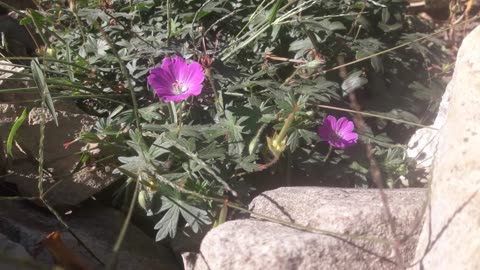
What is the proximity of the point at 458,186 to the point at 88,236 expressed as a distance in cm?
114

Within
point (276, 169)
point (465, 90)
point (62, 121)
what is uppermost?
point (465, 90)

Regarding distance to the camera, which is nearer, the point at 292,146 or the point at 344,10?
the point at 292,146

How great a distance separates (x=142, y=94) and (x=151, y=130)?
30cm

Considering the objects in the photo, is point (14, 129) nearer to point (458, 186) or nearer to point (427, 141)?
point (458, 186)

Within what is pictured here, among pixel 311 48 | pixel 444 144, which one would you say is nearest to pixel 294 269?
pixel 444 144

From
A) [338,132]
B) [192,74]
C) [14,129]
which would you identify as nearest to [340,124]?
[338,132]

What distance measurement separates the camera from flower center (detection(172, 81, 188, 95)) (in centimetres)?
Answer: 203

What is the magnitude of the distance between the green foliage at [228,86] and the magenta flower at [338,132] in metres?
0.05

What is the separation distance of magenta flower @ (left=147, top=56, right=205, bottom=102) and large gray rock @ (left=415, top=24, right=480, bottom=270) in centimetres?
75

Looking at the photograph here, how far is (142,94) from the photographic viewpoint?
236 centimetres

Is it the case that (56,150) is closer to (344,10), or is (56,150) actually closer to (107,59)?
(107,59)

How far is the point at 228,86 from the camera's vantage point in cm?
227

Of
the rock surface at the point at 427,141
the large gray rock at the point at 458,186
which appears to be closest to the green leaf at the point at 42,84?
the large gray rock at the point at 458,186

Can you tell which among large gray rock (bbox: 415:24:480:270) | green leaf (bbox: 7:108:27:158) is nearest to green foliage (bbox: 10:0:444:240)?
green leaf (bbox: 7:108:27:158)
